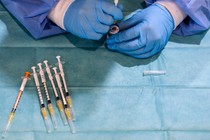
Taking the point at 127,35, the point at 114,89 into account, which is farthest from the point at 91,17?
the point at 114,89

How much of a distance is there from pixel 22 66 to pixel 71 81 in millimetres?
215

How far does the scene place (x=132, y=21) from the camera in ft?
4.63

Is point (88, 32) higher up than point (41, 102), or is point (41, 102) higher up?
point (88, 32)

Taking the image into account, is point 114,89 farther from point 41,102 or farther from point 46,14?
point 46,14

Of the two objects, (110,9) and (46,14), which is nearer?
(110,9)

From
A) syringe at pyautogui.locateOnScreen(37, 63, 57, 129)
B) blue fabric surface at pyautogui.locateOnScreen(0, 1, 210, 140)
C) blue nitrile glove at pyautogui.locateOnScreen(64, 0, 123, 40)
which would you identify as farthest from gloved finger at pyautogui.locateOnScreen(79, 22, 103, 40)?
→ syringe at pyautogui.locateOnScreen(37, 63, 57, 129)

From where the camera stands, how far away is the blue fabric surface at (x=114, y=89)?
1247 mm

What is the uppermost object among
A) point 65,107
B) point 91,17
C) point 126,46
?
point 91,17

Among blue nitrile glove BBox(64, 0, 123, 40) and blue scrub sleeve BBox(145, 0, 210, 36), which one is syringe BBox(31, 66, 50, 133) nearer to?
blue nitrile glove BBox(64, 0, 123, 40)

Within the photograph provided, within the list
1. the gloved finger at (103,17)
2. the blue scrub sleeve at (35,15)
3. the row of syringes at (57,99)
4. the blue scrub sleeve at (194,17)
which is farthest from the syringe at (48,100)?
the blue scrub sleeve at (194,17)

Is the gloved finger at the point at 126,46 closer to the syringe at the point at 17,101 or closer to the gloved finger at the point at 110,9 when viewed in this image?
the gloved finger at the point at 110,9

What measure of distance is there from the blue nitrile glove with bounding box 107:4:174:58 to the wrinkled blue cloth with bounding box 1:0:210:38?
0.30 feet

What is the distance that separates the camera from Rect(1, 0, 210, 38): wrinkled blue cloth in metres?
1.38

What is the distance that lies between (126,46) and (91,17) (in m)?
0.19
